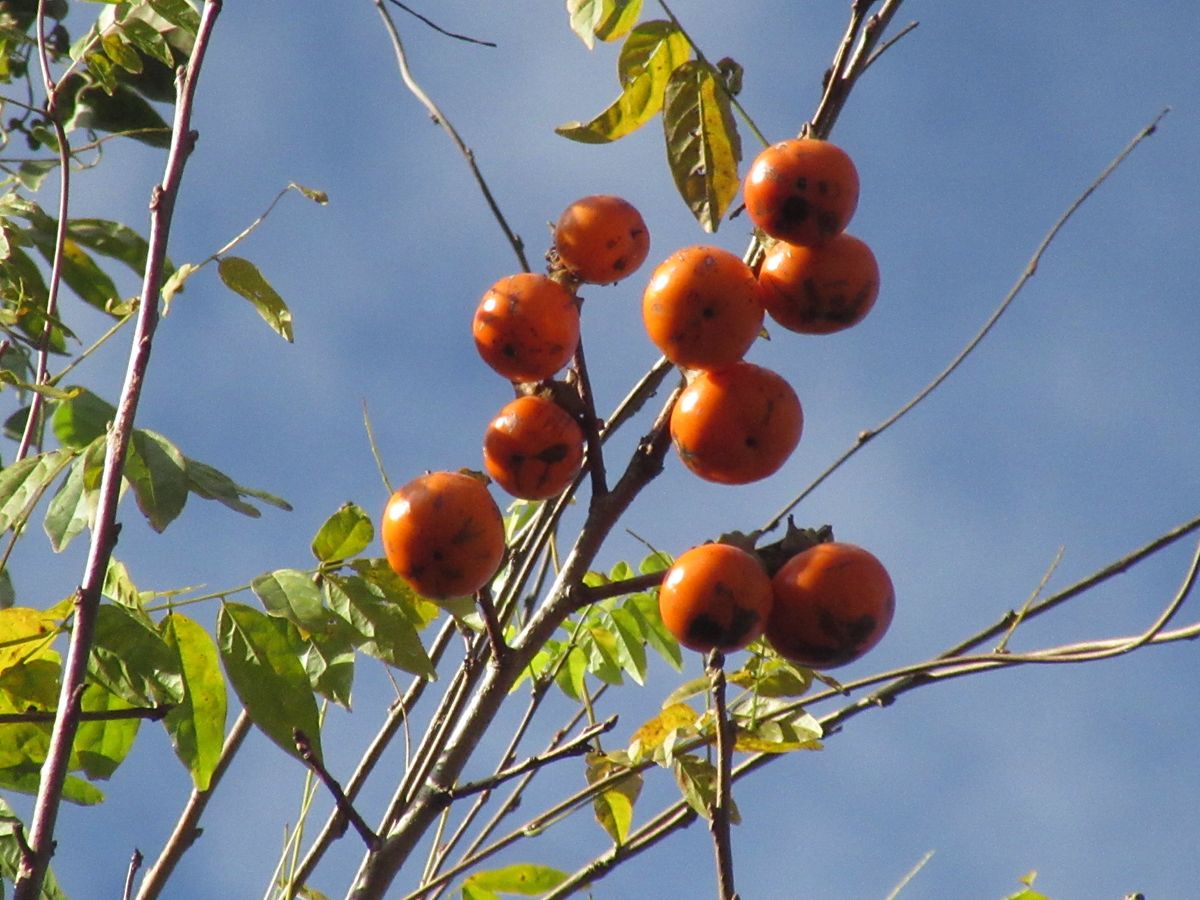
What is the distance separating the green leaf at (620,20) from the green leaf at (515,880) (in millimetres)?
1547

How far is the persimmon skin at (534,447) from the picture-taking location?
2.06m

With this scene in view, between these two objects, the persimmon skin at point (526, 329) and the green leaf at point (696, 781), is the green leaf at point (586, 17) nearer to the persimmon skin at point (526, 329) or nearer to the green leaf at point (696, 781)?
the persimmon skin at point (526, 329)

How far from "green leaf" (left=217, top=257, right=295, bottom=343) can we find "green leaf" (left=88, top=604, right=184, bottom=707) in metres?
0.79

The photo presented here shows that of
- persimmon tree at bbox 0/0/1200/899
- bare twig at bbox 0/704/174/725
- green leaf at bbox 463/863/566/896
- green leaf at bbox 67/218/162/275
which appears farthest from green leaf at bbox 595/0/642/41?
green leaf at bbox 463/863/566/896

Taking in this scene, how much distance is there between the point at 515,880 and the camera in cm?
250

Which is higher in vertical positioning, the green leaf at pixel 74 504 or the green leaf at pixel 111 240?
the green leaf at pixel 111 240

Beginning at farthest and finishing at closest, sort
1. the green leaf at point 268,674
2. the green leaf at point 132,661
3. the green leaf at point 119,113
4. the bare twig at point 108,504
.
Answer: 1. the green leaf at point 119,113
2. the green leaf at point 268,674
3. the green leaf at point 132,661
4. the bare twig at point 108,504

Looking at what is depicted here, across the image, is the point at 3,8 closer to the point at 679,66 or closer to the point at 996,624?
the point at 679,66

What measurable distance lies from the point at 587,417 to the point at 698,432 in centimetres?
18

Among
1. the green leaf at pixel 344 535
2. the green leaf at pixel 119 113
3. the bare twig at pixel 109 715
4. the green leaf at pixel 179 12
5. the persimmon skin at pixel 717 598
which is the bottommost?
the bare twig at pixel 109 715

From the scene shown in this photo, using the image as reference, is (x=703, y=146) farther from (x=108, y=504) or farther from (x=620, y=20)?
(x=108, y=504)

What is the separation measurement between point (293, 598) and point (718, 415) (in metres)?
0.71

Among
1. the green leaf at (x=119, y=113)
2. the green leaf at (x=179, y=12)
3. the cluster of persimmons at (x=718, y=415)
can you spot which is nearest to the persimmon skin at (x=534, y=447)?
the cluster of persimmons at (x=718, y=415)

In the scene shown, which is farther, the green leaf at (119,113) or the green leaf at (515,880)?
the green leaf at (119,113)
